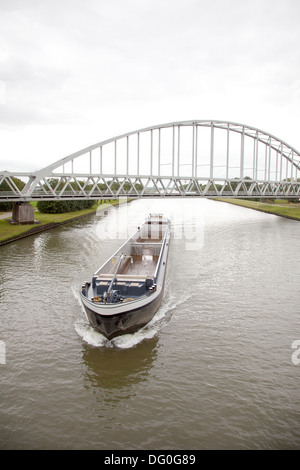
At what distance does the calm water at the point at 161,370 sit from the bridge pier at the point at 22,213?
1999cm

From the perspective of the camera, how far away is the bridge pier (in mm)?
38781

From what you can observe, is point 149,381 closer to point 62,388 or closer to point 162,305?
point 62,388

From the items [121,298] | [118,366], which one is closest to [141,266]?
[121,298]

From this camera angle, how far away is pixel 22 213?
3894cm

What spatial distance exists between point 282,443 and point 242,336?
519 centimetres

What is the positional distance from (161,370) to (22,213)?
32696 mm

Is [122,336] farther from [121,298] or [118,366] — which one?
[118,366]

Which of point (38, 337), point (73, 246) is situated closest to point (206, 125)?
point (73, 246)

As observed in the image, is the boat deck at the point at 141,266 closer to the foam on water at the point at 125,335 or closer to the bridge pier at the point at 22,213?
the foam on water at the point at 125,335

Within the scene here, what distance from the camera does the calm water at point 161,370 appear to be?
8.41 metres

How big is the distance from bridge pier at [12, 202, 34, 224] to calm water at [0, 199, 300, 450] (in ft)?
65.6

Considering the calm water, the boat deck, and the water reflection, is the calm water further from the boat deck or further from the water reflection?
the boat deck

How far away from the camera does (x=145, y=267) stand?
21656 millimetres

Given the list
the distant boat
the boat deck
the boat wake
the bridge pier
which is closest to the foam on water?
the boat wake
